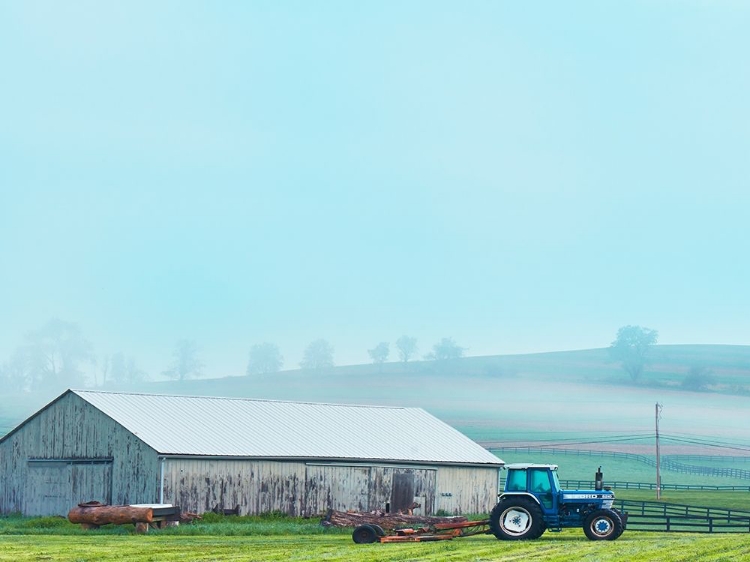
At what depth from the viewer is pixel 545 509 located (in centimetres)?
3519

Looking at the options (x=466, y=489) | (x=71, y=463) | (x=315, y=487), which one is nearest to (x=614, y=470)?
(x=466, y=489)

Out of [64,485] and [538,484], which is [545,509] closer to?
[538,484]

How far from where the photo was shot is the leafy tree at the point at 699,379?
182 metres

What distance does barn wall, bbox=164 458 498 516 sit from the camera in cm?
4791

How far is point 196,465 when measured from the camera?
48.1 metres

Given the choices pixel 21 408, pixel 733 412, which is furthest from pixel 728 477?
pixel 21 408

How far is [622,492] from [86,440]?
176 ft

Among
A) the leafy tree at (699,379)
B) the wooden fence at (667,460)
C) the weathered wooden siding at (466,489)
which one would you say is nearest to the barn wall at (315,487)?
the weathered wooden siding at (466,489)

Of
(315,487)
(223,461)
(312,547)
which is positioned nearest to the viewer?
(312,547)

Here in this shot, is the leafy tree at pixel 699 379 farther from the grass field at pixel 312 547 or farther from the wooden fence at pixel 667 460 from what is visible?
the grass field at pixel 312 547

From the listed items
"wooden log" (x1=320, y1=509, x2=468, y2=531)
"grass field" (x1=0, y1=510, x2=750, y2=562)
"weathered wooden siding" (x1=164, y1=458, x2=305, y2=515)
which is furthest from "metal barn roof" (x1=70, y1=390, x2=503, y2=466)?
"grass field" (x1=0, y1=510, x2=750, y2=562)

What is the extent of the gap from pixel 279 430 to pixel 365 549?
22.8 meters

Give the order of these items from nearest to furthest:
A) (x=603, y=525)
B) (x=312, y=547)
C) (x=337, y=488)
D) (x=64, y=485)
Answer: (x=312, y=547) → (x=603, y=525) → (x=64, y=485) → (x=337, y=488)

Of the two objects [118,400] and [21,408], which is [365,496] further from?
[21,408]
